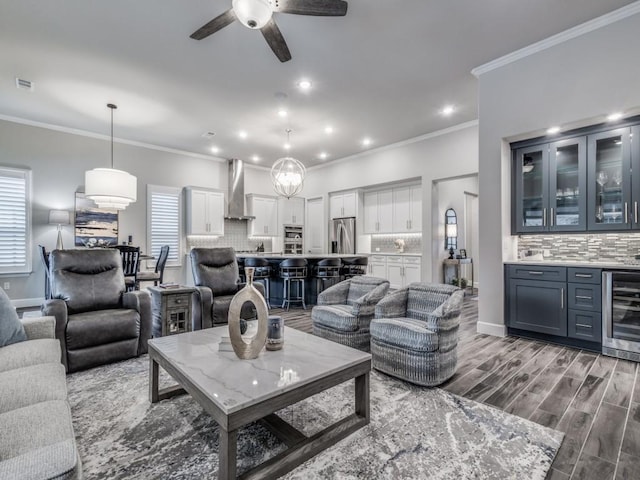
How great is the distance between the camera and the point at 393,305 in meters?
3.07

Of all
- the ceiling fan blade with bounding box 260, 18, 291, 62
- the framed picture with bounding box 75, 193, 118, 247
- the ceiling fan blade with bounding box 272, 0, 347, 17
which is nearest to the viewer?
the ceiling fan blade with bounding box 272, 0, 347, 17

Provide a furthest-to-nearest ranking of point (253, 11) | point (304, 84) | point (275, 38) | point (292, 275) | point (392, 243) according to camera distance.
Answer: point (392, 243), point (292, 275), point (304, 84), point (275, 38), point (253, 11)

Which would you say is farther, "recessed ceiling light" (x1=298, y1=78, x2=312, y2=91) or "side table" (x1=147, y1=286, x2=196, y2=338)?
"recessed ceiling light" (x1=298, y1=78, x2=312, y2=91)

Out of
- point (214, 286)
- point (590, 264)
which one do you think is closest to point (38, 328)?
point (214, 286)

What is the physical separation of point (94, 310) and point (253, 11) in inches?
121

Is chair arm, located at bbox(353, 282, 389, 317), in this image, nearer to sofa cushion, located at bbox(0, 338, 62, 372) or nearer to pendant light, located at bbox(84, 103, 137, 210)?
sofa cushion, located at bbox(0, 338, 62, 372)

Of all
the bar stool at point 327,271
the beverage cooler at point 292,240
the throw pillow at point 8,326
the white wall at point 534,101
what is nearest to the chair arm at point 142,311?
the throw pillow at point 8,326

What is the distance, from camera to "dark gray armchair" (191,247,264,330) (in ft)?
12.4

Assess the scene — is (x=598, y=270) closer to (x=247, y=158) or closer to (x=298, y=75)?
(x=298, y=75)

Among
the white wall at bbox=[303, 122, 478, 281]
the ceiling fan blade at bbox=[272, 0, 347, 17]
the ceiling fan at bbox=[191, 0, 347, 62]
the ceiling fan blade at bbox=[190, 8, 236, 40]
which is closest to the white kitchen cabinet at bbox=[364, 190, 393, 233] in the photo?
the white wall at bbox=[303, 122, 478, 281]

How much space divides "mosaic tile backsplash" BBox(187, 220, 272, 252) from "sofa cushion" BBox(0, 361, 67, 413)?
6.50 metres

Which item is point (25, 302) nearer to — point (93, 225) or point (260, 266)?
point (93, 225)

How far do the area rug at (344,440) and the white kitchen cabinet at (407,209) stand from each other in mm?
5300

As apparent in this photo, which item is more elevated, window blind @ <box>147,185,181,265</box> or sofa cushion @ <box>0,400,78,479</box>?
window blind @ <box>147,185,181,265</box>
